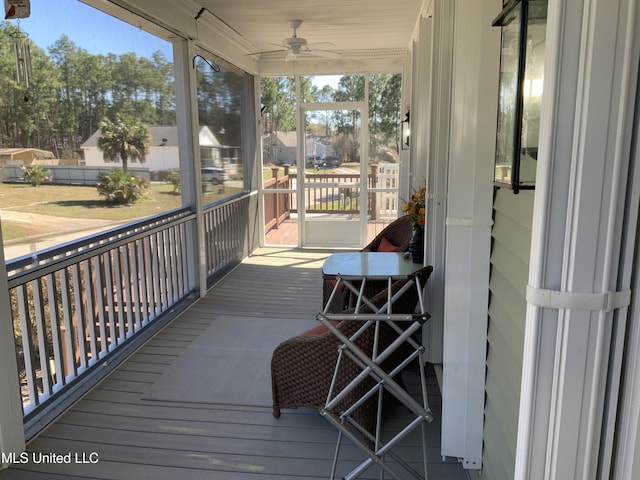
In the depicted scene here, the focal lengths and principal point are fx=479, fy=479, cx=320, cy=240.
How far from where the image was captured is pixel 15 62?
8.10 feet

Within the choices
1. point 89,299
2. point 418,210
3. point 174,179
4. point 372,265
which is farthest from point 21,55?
point 418,210

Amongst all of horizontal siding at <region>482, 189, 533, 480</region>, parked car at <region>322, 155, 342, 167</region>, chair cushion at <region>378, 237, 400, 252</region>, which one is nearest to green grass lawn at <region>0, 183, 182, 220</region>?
chair cushion at <region>378, 237, 400, 252</region>

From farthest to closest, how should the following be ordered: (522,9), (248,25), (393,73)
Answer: (393,73), (248,25), (522,9)

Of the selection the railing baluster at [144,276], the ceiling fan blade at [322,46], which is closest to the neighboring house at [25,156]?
the railing baluster at [144,276]

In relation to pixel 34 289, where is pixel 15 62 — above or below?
above

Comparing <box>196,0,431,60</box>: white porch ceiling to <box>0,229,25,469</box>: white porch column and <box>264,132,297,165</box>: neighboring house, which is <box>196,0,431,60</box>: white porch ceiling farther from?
<box>0,229,25,469</box>: white porch column

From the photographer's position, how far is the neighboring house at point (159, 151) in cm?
328

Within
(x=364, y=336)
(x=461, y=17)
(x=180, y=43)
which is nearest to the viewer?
(x=461, y=17)

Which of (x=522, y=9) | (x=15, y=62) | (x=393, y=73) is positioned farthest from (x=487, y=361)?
(x=393, y=73)

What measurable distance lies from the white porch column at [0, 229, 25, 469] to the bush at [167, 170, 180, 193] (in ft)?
7.38

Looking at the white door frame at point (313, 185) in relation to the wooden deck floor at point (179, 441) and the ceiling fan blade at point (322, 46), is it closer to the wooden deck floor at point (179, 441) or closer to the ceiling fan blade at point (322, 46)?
the ceiling fan blade at point (322, 46)

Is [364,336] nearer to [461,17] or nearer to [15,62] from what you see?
[461,17]

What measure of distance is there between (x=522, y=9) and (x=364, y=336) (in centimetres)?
145

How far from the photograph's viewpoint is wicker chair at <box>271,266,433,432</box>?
2.31m
